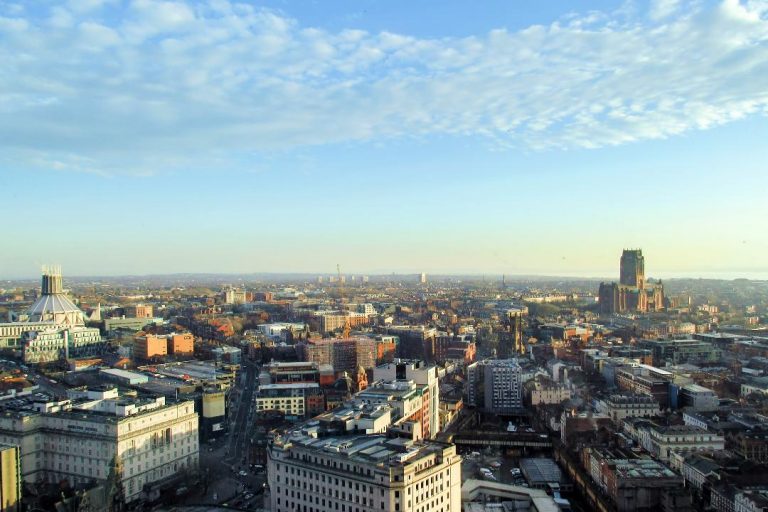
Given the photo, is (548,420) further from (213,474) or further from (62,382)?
(62,382)

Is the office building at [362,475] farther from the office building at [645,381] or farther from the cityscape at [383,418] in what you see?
the office building at [645,381]

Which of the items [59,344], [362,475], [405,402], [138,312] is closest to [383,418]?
[405,402]

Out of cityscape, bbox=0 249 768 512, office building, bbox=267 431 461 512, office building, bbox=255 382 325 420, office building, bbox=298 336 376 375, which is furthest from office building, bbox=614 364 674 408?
office building, bbox=267 431 461 512

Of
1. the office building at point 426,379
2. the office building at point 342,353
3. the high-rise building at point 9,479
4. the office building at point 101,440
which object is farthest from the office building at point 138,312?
the high-rise building at point 9,479

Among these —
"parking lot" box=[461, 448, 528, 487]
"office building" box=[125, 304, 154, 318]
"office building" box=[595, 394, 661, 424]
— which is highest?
"office building" box=[125, 304, 154, 318]

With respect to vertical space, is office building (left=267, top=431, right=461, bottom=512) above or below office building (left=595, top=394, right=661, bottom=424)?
above

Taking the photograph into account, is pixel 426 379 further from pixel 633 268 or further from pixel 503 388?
pixel 633 268

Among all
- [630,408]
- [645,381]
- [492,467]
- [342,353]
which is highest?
[342,353]

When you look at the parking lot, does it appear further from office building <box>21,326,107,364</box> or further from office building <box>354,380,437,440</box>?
office building <box>21,326,107,364</box>

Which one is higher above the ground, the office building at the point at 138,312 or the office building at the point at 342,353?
the office building at the point at 138,312

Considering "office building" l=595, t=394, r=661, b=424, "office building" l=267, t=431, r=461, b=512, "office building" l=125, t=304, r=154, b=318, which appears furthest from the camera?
"office building" l=125, t=304, r=154, b=318
